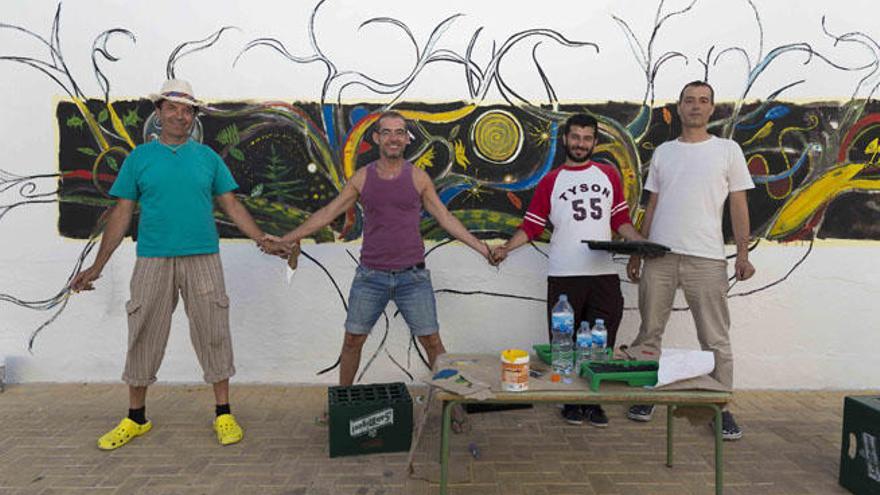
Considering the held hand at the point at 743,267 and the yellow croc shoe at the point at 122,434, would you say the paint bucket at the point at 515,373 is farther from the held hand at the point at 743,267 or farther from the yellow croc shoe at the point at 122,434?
the yellow croc shoe at the point at 122,434

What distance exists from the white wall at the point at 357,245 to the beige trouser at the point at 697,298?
0.74m

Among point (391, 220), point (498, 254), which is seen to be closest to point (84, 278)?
point (391, 220)

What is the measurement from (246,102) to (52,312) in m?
2.35

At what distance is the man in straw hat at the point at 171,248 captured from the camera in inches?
137

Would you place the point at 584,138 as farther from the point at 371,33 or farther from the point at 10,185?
the point at 10,185

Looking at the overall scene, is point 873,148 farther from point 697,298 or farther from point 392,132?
point 392,132

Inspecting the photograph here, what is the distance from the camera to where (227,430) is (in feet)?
11.8

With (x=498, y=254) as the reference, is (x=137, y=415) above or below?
below

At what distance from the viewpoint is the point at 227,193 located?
3.69 metres

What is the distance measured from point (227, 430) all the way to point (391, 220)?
170 centimetres

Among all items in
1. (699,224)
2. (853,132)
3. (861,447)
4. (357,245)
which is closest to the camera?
(861,447)

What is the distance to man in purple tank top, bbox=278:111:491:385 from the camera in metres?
3.70

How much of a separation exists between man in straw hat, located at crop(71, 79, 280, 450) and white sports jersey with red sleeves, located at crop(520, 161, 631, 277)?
6.48 ft

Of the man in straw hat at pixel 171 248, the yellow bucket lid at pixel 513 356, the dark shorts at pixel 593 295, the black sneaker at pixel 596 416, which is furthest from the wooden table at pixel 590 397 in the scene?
the man in straw hat at pixel 171 248
